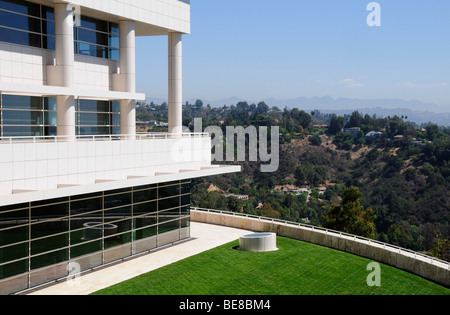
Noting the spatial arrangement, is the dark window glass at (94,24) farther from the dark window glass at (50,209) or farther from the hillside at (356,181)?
the hillside at (356,181)

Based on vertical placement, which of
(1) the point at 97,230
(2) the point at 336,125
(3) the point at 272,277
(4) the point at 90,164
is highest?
(2) the point at 336,125

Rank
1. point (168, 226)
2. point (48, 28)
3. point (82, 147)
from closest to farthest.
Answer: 1. point (82, 147)
2. point (48, 28)
3. point (168, 226)

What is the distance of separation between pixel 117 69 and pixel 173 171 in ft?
23.7

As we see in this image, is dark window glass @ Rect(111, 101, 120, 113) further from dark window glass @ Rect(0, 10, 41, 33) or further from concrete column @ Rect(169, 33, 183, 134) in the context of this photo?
dark window glass @ Rect(0, 10, 41, 33)

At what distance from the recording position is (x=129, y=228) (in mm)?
29625

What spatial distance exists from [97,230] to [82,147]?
4448 millimetres

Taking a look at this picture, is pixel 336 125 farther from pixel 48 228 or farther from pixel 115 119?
pixel 48 228

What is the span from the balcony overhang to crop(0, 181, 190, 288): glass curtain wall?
546cm

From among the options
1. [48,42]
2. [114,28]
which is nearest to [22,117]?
[48,42]

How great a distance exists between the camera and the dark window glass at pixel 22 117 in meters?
26.7

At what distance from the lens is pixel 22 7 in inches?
1072

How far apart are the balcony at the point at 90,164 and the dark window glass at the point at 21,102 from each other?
1.65 metres
